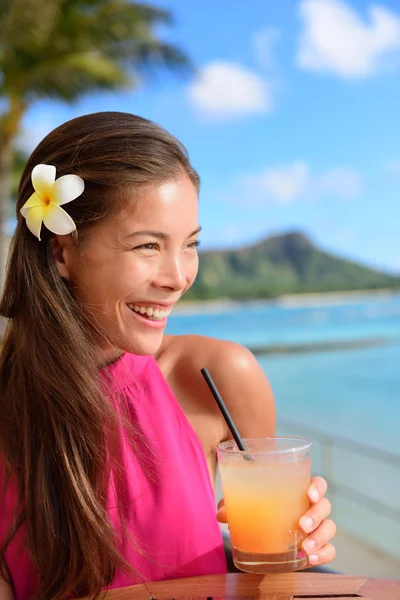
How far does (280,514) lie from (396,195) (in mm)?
84095

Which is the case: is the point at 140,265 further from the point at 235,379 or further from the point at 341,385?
the point at 341,385

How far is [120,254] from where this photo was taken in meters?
1.55

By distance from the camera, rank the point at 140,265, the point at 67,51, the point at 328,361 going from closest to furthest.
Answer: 1. the point at 140,265
2. the point at 67,51
3. the point at 328,361

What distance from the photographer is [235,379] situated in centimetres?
182

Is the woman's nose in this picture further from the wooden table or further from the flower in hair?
the wooden table

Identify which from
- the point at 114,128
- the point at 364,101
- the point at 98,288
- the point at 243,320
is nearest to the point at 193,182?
the point at 114,128

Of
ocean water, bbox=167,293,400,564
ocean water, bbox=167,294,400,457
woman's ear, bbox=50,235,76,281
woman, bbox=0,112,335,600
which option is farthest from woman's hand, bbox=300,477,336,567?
ocean water, bbox=167,294,400,457

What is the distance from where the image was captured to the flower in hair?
1596 mm

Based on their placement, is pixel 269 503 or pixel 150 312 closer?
pixel 269 503

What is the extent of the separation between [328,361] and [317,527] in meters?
25.2

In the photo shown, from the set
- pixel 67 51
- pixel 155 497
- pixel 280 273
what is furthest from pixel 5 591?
pixel 280 273

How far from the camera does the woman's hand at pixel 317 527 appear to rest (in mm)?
1345

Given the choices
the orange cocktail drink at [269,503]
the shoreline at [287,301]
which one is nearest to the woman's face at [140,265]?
the orange cocktail drink at [269,503]

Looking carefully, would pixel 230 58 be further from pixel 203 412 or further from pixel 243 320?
pixel 203 412
